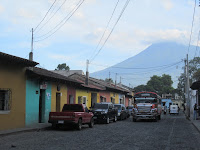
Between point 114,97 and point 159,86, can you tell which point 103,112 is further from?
point 159,86

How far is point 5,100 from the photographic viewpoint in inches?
659

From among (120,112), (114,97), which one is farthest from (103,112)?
(114,97)

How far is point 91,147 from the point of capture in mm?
10719

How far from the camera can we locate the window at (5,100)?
16641mm

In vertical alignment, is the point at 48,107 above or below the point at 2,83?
below

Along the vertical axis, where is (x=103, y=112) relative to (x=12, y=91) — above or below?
below

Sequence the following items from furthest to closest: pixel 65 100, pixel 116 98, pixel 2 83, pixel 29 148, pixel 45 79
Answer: pixel 116 98 → pixel 65 100 → pixel 45 79 → pixel 2 83 → pixel 29 148

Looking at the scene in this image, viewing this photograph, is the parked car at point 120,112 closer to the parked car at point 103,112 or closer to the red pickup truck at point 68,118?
the parked car at point 103,112

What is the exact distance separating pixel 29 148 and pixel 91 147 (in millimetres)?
2279

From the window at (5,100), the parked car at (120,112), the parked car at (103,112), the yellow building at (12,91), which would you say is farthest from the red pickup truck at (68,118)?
the parked car at (120,112)

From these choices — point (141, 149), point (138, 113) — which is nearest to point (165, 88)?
point (138, 113)

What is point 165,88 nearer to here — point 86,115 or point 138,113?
point 138,113

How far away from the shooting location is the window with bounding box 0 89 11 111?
655 inches

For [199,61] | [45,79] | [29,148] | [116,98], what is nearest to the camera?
[29,148]
